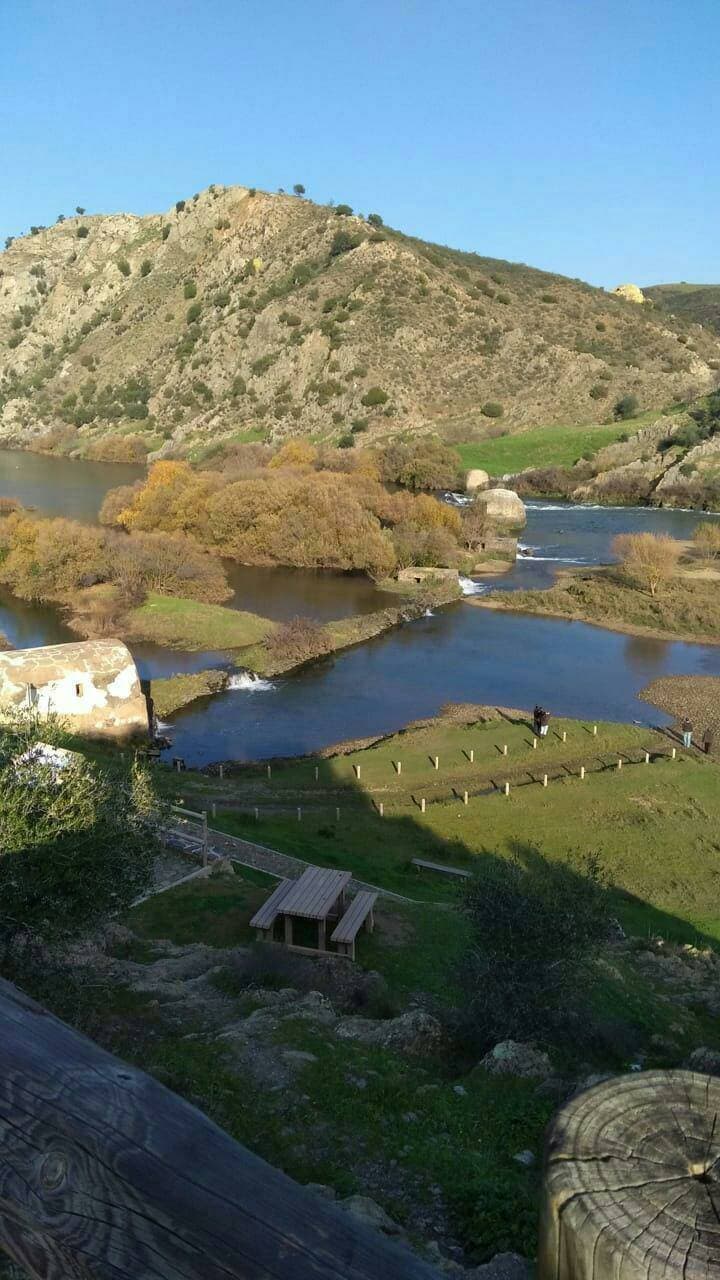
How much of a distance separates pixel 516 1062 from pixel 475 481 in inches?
3773

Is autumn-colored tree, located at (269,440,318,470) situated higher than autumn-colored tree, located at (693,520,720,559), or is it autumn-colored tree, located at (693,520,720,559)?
autumn-colored tree, located at (269,440,318,470)

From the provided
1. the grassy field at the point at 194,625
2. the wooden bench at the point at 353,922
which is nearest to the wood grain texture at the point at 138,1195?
the wooden bench at the point at 353,922

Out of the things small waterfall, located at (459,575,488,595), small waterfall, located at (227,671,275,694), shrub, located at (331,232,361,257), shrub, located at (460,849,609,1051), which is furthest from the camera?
shrub, located at (331,232,361,257)

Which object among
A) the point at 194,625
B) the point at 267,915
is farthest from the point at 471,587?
the point at 267,915

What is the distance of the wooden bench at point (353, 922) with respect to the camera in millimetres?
17375

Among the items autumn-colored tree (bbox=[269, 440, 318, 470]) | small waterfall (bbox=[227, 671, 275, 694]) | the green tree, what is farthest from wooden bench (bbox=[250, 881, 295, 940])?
autumn-colored tree (bbox=[269, 440, 318, 470])

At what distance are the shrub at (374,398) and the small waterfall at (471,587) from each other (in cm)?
6380

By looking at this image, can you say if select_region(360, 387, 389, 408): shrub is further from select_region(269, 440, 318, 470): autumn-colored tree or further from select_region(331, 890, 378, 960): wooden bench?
select_region(331, 890, 378, 960): wooden bench

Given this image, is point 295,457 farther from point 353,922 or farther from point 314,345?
point 353,922

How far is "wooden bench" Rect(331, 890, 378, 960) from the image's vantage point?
1738 centimetres

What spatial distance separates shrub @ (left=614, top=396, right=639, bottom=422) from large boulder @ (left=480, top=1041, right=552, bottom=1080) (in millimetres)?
123261

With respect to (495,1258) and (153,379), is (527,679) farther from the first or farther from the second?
(153,379)

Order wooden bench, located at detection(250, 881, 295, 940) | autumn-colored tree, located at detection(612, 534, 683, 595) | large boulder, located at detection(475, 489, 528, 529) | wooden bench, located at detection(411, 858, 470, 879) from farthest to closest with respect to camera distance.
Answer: large boulder, located at detection(475, 489, 528, 529)
autumn-colored tree, located at detection(612, 534, 683, 595)
wooden bench, located at detection(411, 858, 470, 879)
wooden bench, located at detection(250, 881, 295, 940)

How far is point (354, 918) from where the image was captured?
18.1 metres
